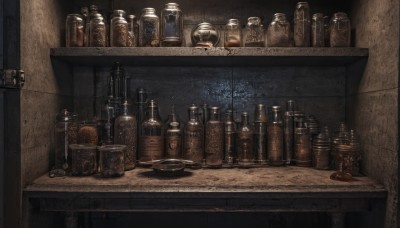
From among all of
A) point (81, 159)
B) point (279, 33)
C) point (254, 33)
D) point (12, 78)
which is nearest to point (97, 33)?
point (12, 78)

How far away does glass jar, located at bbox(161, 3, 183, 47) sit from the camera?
1515 millimetres

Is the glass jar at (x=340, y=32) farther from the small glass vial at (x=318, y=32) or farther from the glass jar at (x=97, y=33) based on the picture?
the glass jar at (x=97, y=33)

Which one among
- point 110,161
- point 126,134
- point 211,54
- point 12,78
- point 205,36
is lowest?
point 110,161

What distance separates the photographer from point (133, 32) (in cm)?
157

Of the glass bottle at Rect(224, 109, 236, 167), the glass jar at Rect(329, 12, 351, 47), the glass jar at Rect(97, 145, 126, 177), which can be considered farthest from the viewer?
the glass bottle at Rect(224, 109, 236, 167)

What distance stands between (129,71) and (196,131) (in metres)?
0.54

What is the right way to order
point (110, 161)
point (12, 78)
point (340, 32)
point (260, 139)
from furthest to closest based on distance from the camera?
point (260, 139), point (340, 32), point (110, 161), point (12, 78)

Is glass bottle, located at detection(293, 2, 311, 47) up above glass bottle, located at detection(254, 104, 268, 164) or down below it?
above

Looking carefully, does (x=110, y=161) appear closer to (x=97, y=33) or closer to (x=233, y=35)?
(x=97, y=33)

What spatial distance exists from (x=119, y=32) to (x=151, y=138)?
1.65 feet

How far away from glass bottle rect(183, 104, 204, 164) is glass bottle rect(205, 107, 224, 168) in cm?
3

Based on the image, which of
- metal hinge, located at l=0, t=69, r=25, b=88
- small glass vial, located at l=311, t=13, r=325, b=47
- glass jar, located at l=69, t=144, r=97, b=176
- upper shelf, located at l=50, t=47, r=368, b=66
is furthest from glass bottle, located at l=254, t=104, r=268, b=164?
metal hinge, located at l=0, t=69, r=25, b=88

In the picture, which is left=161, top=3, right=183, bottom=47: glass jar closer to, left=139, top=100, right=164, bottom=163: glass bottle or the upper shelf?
the upper shelf

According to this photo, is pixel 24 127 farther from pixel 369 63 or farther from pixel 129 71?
pixel 369 63
